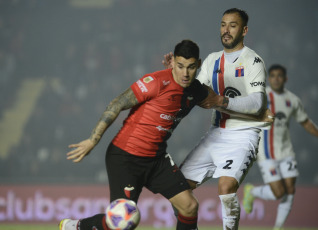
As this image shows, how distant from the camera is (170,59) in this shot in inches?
179

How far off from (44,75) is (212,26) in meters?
3.06

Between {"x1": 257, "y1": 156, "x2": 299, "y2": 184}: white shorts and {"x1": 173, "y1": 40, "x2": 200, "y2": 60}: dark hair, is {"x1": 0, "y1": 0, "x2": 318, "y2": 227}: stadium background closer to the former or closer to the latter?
{"x1": 257, "y1": 156, "x2": 299, "y2": 184}: white shorts

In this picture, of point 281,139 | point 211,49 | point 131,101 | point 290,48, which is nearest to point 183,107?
point 131,101

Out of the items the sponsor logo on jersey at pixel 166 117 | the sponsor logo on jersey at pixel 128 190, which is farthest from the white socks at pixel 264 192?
the sponsor logo on jersey at pixel 128 190

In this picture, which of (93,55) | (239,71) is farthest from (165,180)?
(93,55)

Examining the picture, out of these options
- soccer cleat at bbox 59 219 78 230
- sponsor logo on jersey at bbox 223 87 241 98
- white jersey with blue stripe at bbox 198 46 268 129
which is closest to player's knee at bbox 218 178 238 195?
white jersey with blue stripe at bbox 198 46 268 129

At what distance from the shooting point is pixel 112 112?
3791 millimetres

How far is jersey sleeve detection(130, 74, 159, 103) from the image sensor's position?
3865 millimetres

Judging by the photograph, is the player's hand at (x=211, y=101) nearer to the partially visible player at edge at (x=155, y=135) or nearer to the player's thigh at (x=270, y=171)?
the partially visible player at edge at (x=155, y=135)

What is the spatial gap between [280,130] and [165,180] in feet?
9.96

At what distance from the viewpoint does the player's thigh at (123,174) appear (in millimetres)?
3992

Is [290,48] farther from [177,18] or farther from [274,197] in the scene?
[274,197]

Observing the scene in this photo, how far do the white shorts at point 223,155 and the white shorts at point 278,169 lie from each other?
2205mm

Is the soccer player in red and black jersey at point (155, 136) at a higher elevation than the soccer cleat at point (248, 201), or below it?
higher
